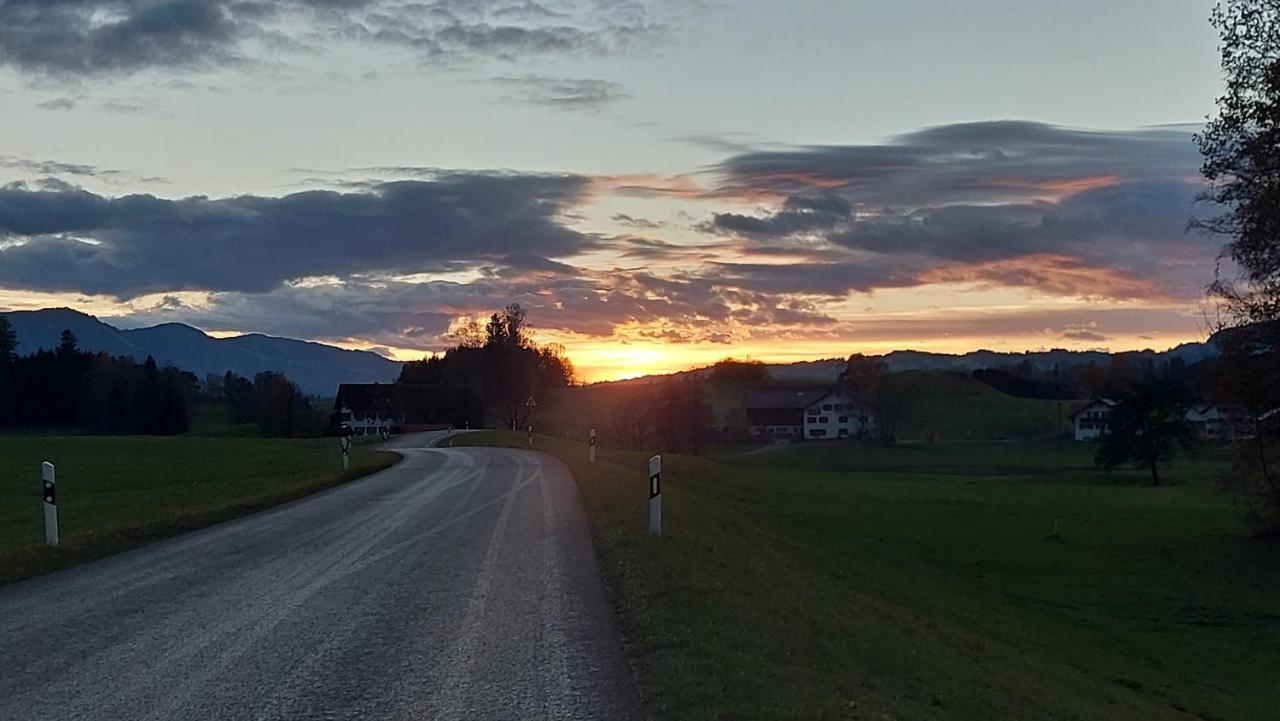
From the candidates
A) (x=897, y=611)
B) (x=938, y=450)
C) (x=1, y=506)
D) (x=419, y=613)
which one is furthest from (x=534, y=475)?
(x=938, y=450)

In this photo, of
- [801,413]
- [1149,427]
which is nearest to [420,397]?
[801,413]

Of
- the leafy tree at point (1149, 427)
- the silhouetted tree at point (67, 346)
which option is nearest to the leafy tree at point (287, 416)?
the silhouetted tree at point (67, 346)

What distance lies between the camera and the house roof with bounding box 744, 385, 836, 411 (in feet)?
521

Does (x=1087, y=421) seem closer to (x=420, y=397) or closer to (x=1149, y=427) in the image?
(x=1149, y=427)

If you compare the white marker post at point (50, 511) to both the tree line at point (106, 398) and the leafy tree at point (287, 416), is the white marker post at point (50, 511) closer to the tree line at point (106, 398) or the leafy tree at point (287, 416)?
the leafy tree at point (287, 416)

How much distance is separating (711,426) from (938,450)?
24588mm

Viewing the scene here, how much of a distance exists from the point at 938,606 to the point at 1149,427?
58.4m

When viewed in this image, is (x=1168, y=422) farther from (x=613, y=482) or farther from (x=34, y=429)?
(x=34, y=429)

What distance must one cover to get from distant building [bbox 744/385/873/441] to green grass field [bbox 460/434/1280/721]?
97.9m

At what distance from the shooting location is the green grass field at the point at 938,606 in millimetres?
9734

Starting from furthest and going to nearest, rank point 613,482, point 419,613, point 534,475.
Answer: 1. point 534,475
2. point 613,482
3. point 419,613

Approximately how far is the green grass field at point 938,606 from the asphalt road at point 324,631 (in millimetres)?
727

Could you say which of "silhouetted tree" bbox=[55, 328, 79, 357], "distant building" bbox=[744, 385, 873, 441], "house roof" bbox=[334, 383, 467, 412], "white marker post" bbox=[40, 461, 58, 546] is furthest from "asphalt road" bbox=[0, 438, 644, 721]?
"distant building" bbox=[744, 385, 873, 441]

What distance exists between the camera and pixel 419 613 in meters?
11.2
